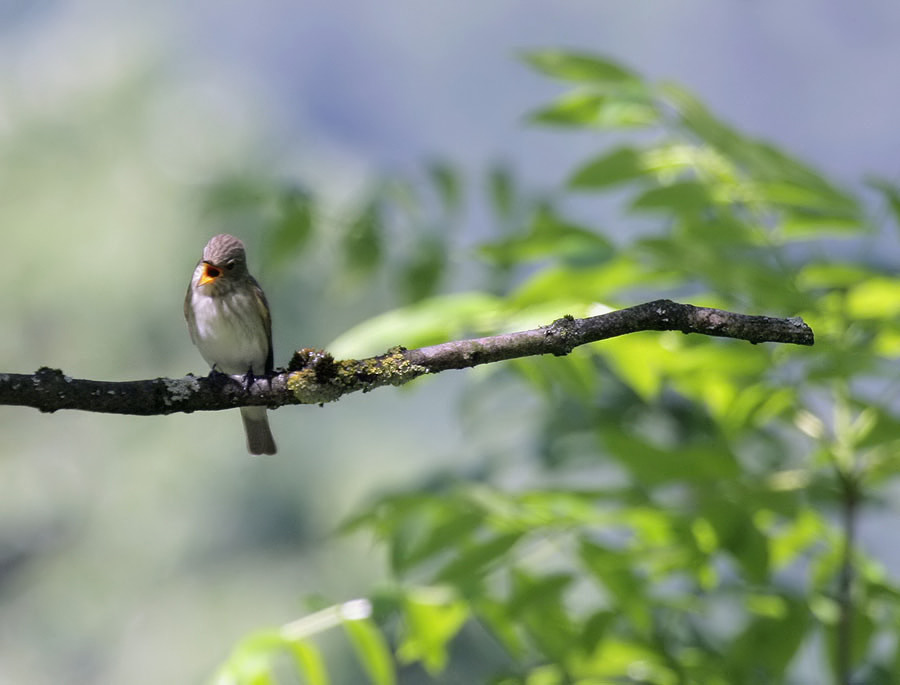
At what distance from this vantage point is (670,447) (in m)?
2.85

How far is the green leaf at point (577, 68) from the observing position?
2.80 metres

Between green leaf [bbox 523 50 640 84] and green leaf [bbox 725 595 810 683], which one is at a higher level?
green leaf [bbox 523 50 640 84]

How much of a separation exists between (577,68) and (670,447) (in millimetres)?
1079

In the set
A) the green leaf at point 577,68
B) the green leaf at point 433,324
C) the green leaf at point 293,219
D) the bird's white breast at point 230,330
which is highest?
the green leaf at point 577,68

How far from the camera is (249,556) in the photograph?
11750mm

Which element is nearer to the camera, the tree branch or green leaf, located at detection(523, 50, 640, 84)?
the tree branch

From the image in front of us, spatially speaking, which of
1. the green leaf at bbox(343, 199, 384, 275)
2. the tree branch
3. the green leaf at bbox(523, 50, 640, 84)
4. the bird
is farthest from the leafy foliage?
the tree branch

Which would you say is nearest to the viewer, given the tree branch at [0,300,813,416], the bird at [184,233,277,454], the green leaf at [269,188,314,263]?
the tree branch at [0,300,813,416]

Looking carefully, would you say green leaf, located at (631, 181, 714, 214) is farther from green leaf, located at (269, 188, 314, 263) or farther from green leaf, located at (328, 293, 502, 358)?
green leaf, located at (269, 188, 314, 263)

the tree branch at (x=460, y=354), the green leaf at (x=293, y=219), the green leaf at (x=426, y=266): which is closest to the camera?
the tree branch at (x=460, y=354)

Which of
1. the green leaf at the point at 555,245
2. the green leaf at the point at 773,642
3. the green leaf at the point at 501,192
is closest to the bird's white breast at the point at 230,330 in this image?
the green leaf at the point at 555,245

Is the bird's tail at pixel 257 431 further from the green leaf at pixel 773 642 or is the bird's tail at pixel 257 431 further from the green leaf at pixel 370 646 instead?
the green leaf at pixel 773 642

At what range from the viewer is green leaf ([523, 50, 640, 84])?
2.80 metres

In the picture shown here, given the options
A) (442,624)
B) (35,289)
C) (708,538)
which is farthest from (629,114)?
(35,289)
